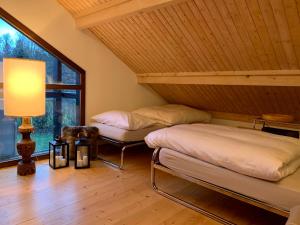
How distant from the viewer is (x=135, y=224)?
182 centimetres

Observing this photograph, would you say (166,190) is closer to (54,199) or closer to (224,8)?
(54,199)

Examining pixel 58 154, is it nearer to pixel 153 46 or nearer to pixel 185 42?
pixel 153 46

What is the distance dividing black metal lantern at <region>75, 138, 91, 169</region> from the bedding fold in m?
0.87

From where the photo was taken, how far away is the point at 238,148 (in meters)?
1.78

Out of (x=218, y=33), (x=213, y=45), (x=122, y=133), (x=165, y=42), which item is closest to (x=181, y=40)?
(x=165, y=42)

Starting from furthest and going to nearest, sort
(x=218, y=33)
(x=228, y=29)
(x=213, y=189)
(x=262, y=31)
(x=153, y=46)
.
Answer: (x=153, y=46)
(x=218, y=33)
(x=228, y=29)
(x=262, y=31)
(x=213, y=189)

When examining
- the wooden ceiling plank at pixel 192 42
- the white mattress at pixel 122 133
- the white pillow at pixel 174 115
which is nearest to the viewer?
the wooden ceiling plank at pixel 192 42

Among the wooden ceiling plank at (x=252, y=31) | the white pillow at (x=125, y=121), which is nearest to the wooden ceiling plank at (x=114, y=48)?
the white pillow at (x=125, y=121)

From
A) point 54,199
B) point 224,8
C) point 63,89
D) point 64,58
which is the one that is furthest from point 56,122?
point 224,8

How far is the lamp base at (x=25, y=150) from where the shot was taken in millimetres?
2578

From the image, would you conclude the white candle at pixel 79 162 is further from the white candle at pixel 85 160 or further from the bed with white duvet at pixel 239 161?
the bed with white duvet at pixel 239 161

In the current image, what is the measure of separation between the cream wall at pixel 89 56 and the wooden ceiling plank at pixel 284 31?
2.23 m

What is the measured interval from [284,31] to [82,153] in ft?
7.57

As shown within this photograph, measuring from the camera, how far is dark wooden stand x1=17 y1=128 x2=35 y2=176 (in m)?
2.58
